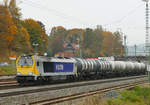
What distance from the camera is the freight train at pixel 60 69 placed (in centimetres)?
2336

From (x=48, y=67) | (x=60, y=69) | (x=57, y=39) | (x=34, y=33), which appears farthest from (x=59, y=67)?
(x=57, y=39)

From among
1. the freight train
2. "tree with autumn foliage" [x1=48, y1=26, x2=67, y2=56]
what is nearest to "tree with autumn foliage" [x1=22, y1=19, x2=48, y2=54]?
"tree with autumn foliage" [x1=48, y1=26, x2=67, y2=56]

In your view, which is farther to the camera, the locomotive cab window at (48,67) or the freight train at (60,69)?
the locomotive cab window at (48,67)

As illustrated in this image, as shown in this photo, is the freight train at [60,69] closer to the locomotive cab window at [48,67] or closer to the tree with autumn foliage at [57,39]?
the locomotive cab window at [48,67]

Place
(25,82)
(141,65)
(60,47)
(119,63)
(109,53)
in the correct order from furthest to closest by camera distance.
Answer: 1. (60,47)
2. (109,53)
3. (141,65)
4. (119,63)
5. (25,82)

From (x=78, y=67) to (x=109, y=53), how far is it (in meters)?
65.2

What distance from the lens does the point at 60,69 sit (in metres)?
27.0

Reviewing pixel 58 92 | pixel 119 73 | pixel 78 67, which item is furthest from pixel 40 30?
pixel 58 92

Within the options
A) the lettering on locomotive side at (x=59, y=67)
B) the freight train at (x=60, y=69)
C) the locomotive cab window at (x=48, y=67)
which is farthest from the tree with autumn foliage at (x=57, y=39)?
the locomotive cab window at (x=48, y=67)

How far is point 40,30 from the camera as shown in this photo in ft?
245

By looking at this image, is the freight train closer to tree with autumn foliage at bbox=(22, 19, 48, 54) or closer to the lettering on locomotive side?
the lettering on locomotive side

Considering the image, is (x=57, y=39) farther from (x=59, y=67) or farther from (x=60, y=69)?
(x=59, y=67)

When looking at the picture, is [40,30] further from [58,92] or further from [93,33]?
[58,92]

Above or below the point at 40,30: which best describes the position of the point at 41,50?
below
